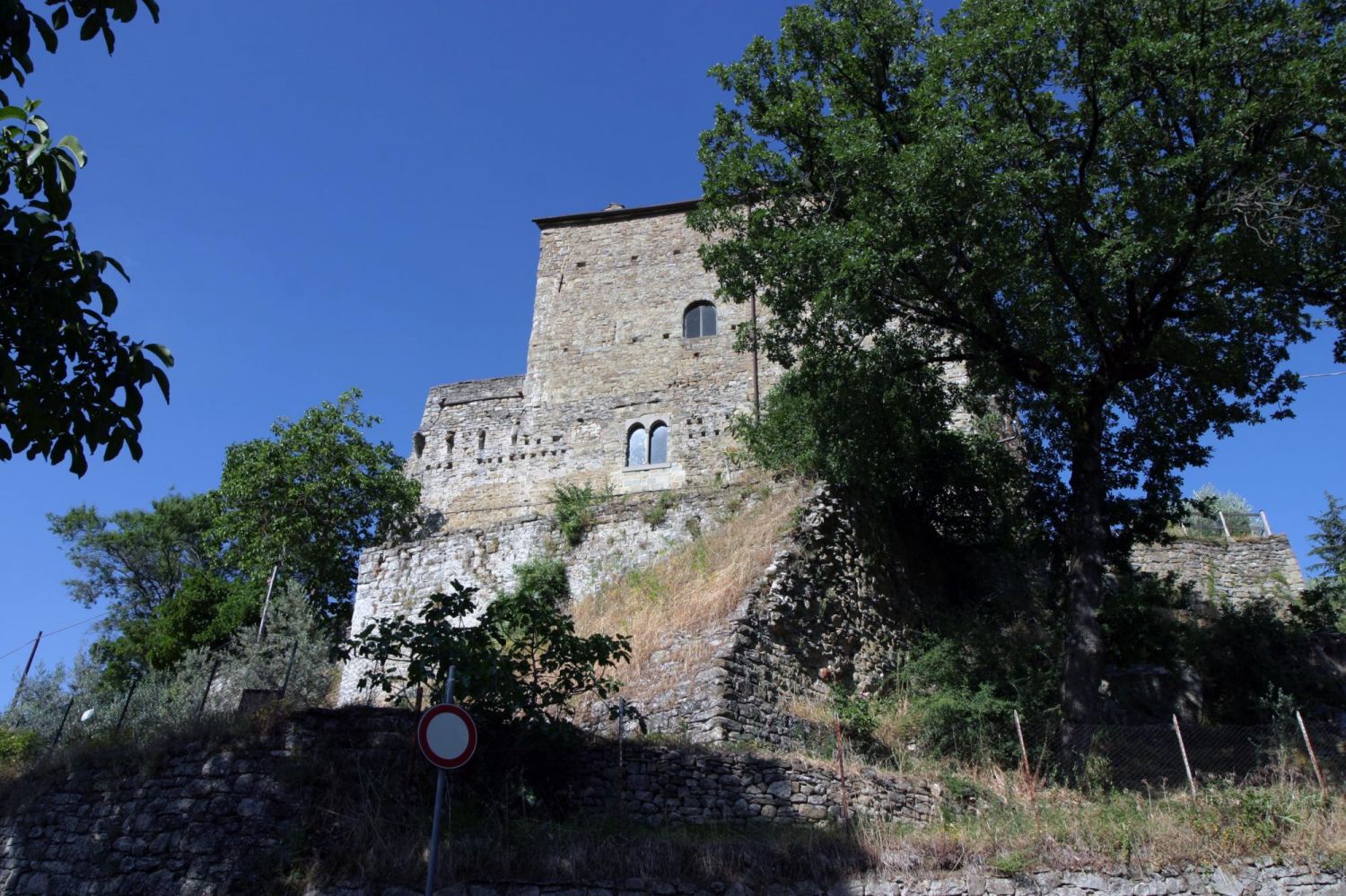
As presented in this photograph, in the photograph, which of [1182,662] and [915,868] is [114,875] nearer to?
[915,868]

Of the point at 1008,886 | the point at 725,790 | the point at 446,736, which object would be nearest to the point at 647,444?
the point at 725,790

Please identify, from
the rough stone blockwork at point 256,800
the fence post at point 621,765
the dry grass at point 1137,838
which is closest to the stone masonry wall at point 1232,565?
the dry grass at point 1137,838

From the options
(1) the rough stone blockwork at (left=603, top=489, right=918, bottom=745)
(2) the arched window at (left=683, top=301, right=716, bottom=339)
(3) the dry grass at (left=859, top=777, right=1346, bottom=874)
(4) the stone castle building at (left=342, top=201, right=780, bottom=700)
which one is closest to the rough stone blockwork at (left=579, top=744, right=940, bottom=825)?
(1) the rough stone blockwork at (left=603, top=489, right=918, bottom=745)

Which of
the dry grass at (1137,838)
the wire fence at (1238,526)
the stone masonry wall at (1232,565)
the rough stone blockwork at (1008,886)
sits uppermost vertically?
the wire fence at (1238,526)

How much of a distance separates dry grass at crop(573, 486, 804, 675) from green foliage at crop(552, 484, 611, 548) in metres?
1.51

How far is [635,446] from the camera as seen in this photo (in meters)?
23.6

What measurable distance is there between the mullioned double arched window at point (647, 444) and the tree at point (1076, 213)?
9.30m

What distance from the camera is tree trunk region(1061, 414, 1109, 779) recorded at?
10742 mm

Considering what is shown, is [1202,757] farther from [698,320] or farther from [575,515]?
[698,320]

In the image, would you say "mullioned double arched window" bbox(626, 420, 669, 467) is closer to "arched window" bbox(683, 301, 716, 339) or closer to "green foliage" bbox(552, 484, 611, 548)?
"arched window" bbox(683, 301, 716, 339)

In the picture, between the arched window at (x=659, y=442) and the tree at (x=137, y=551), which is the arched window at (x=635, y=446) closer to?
the arched window at (x=659, y=442)

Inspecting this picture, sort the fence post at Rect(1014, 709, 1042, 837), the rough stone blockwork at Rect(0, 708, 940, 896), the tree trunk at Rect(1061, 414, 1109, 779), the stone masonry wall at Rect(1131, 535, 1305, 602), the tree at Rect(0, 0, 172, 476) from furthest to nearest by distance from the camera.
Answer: the stone masonry wall at Rect(1131, 535, 1305, 602) → the tree trunk at Rect(1061, 414, 1109, 779) → the fence post at Rect(1014, 709, 1042, 837) → the rough stone blockwork at Rect(0, 708, 940, 896) → the tree at Rect(0, 0, 172, 476)

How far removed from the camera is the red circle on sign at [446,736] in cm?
669

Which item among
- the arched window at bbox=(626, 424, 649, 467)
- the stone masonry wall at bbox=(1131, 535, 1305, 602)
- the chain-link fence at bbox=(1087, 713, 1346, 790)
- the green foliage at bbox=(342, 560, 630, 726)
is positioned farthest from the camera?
the arched window at bbox=(626, 424, 649, 467)
